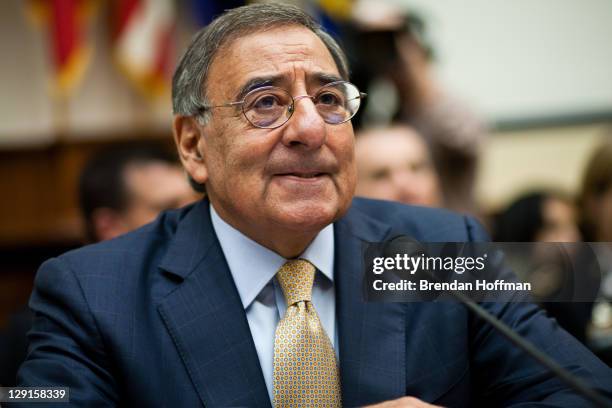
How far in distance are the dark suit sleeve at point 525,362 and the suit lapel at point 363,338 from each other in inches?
7.9

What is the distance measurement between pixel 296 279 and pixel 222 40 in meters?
0.58

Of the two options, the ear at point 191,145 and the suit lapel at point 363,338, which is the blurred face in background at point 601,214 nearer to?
the suit lapel at point 363,338

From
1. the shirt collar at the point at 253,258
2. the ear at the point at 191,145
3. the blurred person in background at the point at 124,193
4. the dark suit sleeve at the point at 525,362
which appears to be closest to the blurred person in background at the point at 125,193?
the blurred person in background at the point at 124,193

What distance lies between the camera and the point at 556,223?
346 cm

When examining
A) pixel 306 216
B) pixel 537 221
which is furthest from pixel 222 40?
pixel 537 221

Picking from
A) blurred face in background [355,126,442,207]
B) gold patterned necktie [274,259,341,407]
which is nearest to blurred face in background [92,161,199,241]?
blurred face in background [355,126,442,207]

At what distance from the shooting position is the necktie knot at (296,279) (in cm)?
172

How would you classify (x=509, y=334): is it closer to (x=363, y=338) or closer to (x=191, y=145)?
(x=363, y=338)

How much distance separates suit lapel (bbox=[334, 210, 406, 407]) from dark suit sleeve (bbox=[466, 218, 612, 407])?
200 millimetres

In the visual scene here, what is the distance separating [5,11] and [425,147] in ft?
11.6

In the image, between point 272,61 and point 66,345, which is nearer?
point 66,345

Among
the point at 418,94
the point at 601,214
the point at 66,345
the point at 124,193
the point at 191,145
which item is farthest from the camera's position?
the point at 418,94

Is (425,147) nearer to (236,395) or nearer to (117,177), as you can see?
(117,177)

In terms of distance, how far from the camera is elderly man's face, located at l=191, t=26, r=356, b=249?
169 cm
